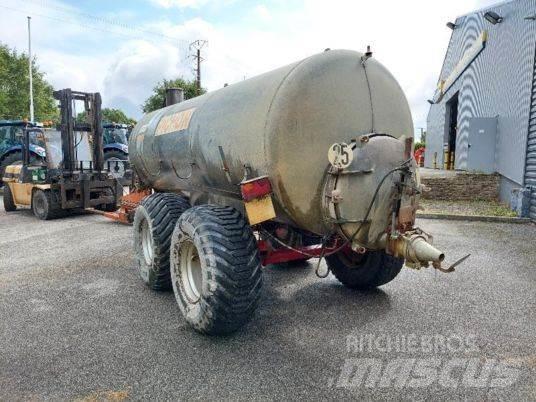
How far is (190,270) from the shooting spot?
438 centimetres

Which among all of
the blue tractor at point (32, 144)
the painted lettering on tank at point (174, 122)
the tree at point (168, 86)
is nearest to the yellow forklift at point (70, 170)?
the blue tractor at point (32, 144)

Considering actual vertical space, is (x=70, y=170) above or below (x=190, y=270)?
above

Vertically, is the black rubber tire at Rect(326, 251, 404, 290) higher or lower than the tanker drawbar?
lower

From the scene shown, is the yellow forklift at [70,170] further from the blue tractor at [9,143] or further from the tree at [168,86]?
the tree at [168,86]

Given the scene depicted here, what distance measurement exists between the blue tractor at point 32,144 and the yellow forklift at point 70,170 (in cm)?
101

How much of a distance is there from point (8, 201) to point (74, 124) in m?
3.79

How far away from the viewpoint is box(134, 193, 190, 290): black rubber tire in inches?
197

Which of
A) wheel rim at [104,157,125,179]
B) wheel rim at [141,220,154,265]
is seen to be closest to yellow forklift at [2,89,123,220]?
wheel rim at [104,157,125,179]

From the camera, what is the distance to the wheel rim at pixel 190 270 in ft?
14.1

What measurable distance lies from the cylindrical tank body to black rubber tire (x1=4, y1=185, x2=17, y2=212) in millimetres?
10323

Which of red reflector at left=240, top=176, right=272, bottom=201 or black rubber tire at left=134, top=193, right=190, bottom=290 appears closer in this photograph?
red reflector at left=240, top=176, right=272, bottom=201

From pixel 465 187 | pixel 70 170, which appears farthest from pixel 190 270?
pixel 465 187

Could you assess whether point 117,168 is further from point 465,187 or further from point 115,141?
point 465,187

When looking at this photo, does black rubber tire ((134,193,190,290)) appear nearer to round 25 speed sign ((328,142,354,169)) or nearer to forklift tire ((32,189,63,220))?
round 25 speed sign ((328,142,354,169))
